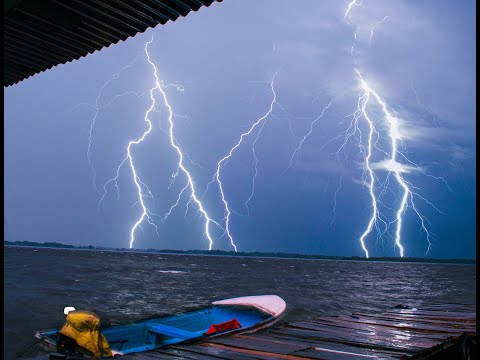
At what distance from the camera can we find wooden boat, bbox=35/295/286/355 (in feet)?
32.0

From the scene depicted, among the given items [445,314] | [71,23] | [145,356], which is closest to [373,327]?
[445,314]

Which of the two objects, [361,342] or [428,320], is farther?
[428,320]

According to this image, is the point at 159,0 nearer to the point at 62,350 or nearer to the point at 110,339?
the point at 62,350

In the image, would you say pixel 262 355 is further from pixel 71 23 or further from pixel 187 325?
pixel 187 325

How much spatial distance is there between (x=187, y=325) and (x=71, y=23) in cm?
1055

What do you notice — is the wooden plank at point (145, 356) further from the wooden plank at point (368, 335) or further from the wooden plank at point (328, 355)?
the wooden plank at point (368, 335)

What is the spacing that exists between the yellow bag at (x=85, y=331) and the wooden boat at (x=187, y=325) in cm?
232

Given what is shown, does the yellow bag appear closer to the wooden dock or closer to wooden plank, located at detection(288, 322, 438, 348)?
the wooden dock

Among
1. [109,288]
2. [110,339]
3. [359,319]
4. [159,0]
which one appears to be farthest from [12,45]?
[109,288]

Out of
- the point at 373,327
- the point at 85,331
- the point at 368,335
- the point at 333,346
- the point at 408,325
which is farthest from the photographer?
the point at 408,325

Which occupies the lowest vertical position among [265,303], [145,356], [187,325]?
[187,325]

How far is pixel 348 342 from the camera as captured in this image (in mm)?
5258

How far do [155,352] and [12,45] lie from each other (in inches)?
140

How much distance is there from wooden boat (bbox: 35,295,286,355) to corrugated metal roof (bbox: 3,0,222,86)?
4775mm
